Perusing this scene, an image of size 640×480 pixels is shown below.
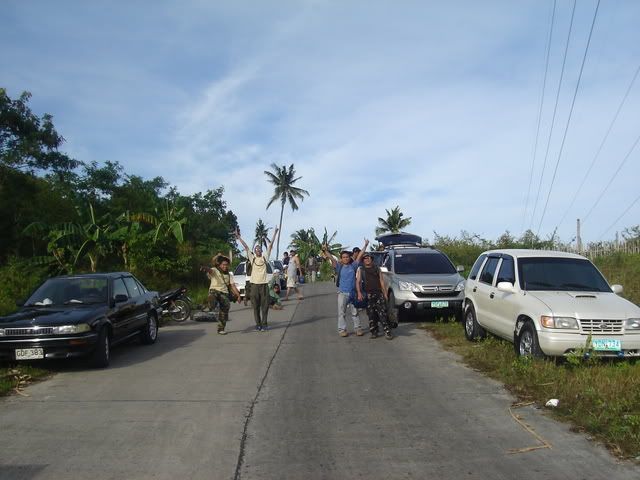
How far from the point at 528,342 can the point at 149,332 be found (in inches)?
293

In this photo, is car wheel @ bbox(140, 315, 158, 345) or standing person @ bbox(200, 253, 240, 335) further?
standing person @ bbox(200, 253, 240, 335)

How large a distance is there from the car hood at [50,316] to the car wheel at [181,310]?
6.82 meters

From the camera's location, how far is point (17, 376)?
28.5 ft

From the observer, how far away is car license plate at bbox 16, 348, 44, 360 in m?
8.91

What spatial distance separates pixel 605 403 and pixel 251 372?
191 inches

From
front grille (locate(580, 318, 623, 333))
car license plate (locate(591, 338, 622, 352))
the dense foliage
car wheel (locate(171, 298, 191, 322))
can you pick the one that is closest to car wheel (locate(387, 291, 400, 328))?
front grille (locate(580, 318, 623, 333))

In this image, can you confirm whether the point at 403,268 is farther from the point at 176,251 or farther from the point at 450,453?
the point at 176,251

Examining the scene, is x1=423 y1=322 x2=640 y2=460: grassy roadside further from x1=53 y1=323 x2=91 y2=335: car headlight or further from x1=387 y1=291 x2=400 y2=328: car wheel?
x1=53 y1=323 x2=91 y2=335: car headlight

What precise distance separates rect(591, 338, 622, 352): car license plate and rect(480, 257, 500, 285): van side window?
2725 millimetres

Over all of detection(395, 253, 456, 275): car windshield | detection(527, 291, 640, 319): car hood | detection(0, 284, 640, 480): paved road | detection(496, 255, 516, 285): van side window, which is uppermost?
detection(395, 253, 456, 275): car windshield

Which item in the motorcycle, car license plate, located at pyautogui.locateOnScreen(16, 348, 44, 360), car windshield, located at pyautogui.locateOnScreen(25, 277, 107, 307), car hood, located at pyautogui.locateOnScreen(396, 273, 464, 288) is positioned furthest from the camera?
the motorcycle

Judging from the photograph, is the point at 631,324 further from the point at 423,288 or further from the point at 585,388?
the point at 423,288

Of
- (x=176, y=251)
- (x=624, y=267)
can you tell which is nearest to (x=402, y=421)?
(x=624, y=267)

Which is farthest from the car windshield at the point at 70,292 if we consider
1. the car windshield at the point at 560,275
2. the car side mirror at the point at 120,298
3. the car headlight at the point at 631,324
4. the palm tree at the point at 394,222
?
the palm tree at the point at 394,222
